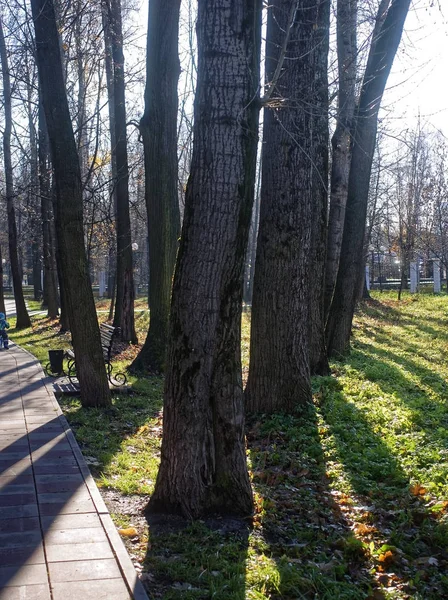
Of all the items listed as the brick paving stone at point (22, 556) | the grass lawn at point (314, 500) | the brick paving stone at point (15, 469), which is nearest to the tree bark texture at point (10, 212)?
the grass lawn at point (314, 500)

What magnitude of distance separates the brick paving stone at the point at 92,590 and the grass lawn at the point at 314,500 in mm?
265

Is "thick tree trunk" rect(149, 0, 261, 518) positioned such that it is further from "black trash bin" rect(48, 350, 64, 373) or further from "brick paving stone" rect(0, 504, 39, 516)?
"black trash bin" rect(48, 350, 64, 373)

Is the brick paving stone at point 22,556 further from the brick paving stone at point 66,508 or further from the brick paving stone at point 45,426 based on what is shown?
the brick paving stone at point 45,426

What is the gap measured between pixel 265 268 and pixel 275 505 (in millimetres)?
3643

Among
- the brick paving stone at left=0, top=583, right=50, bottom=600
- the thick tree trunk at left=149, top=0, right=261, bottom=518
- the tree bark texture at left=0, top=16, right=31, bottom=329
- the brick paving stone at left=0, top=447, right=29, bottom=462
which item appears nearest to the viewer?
the brick paving stone at left=0, top=583, right=50, bottom=600

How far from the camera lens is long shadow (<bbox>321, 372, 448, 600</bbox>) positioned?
15.4ft

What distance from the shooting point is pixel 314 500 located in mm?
6066

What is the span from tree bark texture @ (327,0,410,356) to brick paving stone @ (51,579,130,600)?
1007 cm

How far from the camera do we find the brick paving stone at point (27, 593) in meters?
3.76

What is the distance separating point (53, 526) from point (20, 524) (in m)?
0.26

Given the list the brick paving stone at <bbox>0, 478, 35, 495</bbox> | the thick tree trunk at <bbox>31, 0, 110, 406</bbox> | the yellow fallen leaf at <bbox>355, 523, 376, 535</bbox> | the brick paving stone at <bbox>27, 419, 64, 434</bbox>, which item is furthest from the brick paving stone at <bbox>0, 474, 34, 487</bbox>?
the thick tree trunk at <bbox>31, 0, 110, 406</bbox>

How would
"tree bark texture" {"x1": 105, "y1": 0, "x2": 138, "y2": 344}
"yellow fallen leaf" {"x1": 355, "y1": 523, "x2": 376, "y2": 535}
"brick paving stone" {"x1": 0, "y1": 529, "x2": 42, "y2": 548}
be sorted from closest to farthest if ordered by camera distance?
"brick paving stone" {"x1": 0, "y1": 529, "x2": 42, "y2": 548}
"yellow fallen leaf" {"x1": 355, "y1": 523, "x2": 376, "y2": 535}
"tree bark texture" {"x1": 105, "y1": 0, "x2": 138, "y2": 344}

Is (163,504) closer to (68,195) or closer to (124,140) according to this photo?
(68,195)

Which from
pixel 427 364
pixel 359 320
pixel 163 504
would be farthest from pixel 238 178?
pixel 359 320
